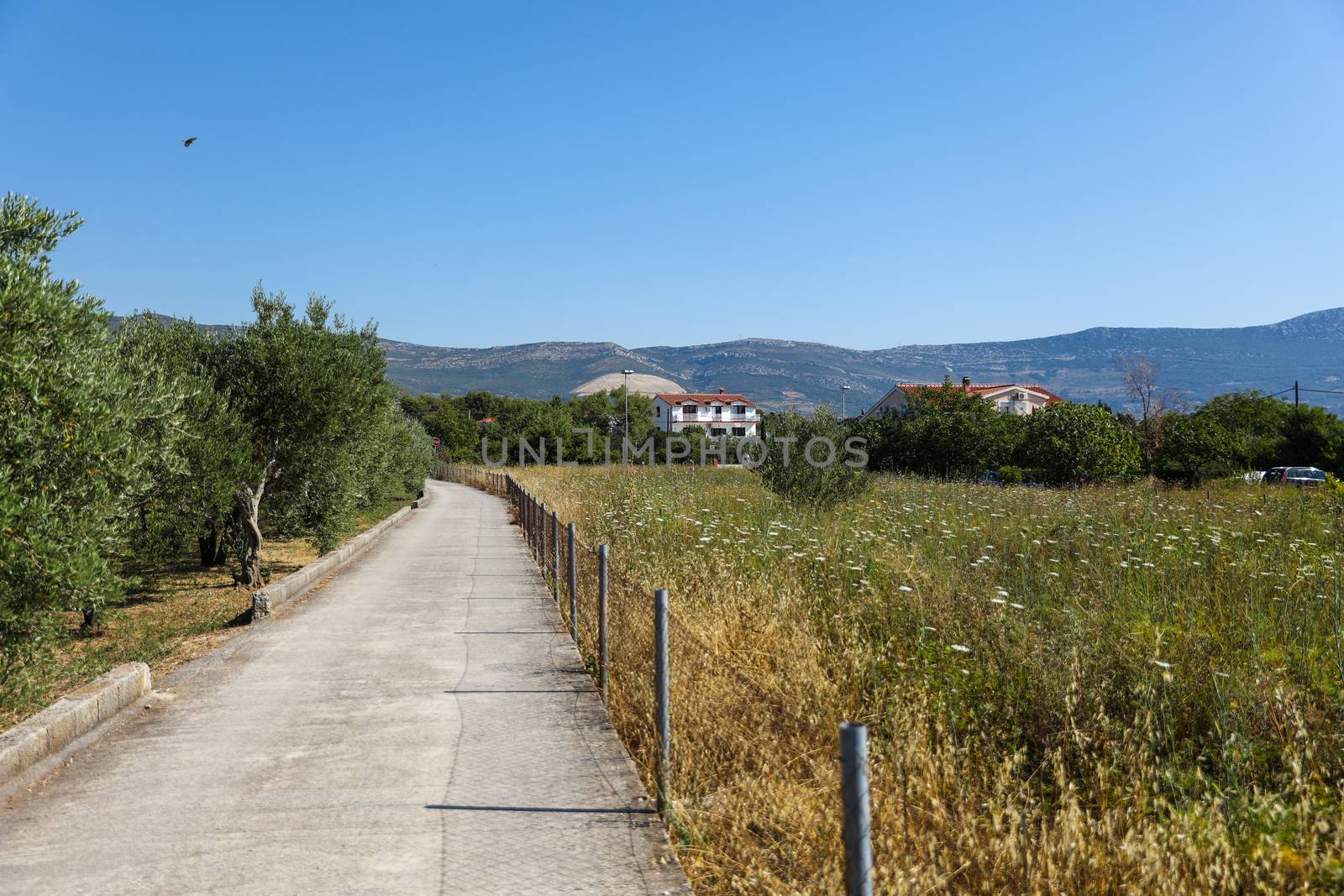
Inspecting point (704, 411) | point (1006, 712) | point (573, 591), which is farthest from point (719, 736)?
point (704, 411)

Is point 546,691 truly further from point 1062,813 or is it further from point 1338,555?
point 1338,555

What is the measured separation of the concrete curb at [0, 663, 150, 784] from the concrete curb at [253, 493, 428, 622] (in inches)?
160

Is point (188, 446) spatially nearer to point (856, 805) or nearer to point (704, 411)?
point (856, 805)

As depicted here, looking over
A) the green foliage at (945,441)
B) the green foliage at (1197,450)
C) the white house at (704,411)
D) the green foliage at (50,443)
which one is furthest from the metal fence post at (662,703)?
the white house at (704,411)

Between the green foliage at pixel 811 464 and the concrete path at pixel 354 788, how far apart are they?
10.1 meters

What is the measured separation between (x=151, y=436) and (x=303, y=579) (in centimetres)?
469

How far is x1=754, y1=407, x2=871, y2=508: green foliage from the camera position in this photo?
61.6ft

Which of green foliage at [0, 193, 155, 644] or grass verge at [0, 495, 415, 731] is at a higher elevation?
green foliage at [0, 193, 155, 644]

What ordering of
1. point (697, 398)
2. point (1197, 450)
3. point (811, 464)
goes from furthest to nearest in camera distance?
point (697, 398) < point (1197, 450) < point (811, 464)

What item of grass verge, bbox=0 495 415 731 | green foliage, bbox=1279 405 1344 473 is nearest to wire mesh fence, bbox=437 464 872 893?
grass verge, bbox=0 495 415 731

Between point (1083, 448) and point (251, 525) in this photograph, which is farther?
point (1083, 448)

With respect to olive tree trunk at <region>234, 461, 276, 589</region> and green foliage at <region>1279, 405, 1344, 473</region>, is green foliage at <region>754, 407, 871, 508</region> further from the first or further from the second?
green foliage at <region>1279, 405, 1344, 473</region>

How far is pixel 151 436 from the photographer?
9578mm

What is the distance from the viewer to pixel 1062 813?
146 inches
